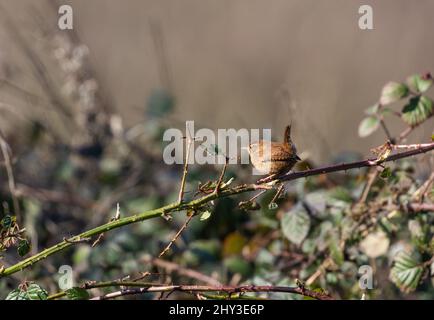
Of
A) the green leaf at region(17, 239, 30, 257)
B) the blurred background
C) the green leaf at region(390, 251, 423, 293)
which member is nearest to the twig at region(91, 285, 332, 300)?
the green leaf at region(17, 239, 30, 257)

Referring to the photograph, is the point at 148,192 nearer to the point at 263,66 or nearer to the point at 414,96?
the point at 414,96

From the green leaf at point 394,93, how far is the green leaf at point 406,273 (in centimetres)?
35

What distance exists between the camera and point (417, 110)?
4.71 ft

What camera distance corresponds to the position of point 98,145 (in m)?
2.56

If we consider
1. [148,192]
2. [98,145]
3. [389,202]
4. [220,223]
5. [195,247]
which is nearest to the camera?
[389,202]

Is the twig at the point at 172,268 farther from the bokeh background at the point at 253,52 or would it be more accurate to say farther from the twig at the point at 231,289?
the bokeh background at the point at 253,52

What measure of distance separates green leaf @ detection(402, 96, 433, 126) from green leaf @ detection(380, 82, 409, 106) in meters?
0.03

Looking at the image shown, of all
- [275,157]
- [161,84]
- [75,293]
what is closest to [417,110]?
[275,157]

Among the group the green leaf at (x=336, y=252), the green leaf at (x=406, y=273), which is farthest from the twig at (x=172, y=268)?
the green leaf at (x=406, y=273)

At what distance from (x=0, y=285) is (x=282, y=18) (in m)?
2.98

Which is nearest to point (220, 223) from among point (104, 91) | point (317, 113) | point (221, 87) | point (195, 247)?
point (195, 247)

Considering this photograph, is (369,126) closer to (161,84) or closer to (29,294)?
(29,294)

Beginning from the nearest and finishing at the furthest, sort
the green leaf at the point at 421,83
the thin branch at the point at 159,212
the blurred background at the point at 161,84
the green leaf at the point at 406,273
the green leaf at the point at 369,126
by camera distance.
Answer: the thin branch at the point at 159,212 → the green leaf at the point at 406,273 → the green leaf at the point at 421,83 → the green leaf at the point at 369,126 → the blurred background at the point at 161,84

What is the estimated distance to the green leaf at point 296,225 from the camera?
1.50 m
